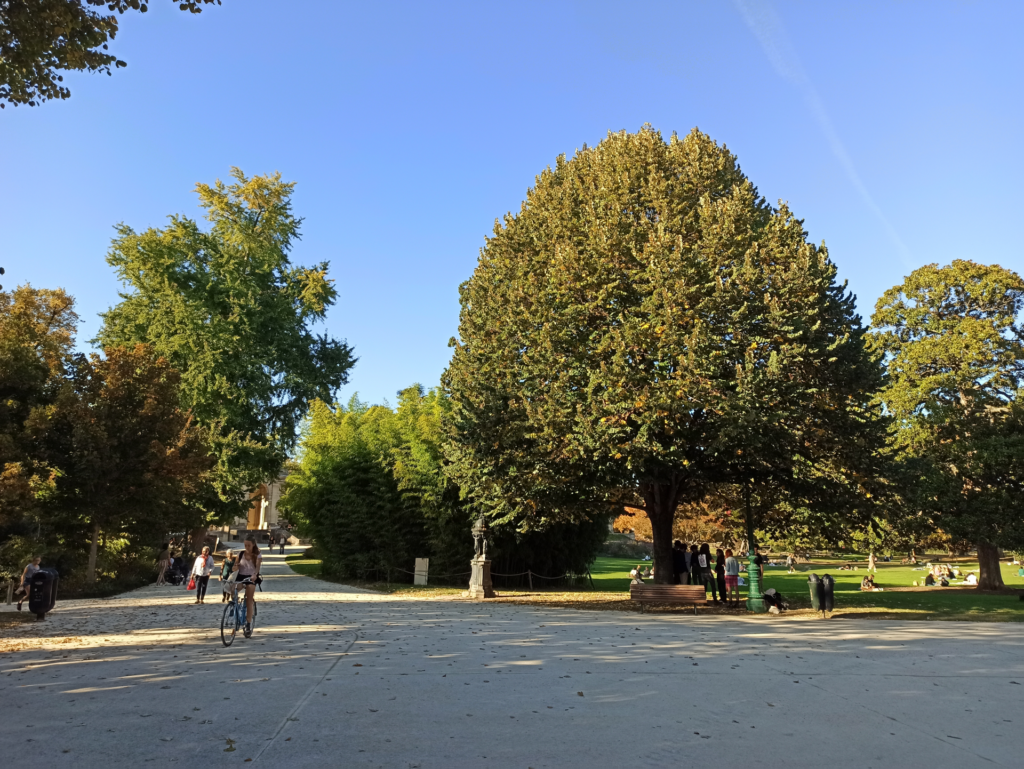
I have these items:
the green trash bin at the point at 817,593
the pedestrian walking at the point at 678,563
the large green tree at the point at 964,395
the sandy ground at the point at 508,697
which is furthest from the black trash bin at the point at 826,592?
the large green tree at the point at 964,395

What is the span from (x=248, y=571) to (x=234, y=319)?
23411mm

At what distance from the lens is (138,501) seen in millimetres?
21719

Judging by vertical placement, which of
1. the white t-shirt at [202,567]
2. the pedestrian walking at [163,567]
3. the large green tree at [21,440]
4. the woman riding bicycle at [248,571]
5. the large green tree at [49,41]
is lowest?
the pedestrian walking at [163,567]

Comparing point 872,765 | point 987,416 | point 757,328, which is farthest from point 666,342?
point 987,416

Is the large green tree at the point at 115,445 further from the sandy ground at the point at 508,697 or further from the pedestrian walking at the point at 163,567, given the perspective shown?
the sandy ground at the point at 508,697

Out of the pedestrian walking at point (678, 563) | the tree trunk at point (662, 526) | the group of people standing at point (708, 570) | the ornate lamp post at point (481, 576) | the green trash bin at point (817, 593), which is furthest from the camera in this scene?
the ornate lamp post at point (481, 576)

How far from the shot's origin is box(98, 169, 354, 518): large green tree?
105 ft

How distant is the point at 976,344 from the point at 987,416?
3244mm

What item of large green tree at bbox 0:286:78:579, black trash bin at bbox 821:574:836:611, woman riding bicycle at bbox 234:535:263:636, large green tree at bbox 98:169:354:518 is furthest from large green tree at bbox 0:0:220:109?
large green tree at bbox 98:169:354:518

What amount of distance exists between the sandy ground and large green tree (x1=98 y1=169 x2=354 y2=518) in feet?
66.7

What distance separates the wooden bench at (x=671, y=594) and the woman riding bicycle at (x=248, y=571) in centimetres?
1008

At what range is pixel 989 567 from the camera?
29703 mm

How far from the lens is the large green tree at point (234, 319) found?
32.0 metres

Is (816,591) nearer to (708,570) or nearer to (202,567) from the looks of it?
(708,570)
